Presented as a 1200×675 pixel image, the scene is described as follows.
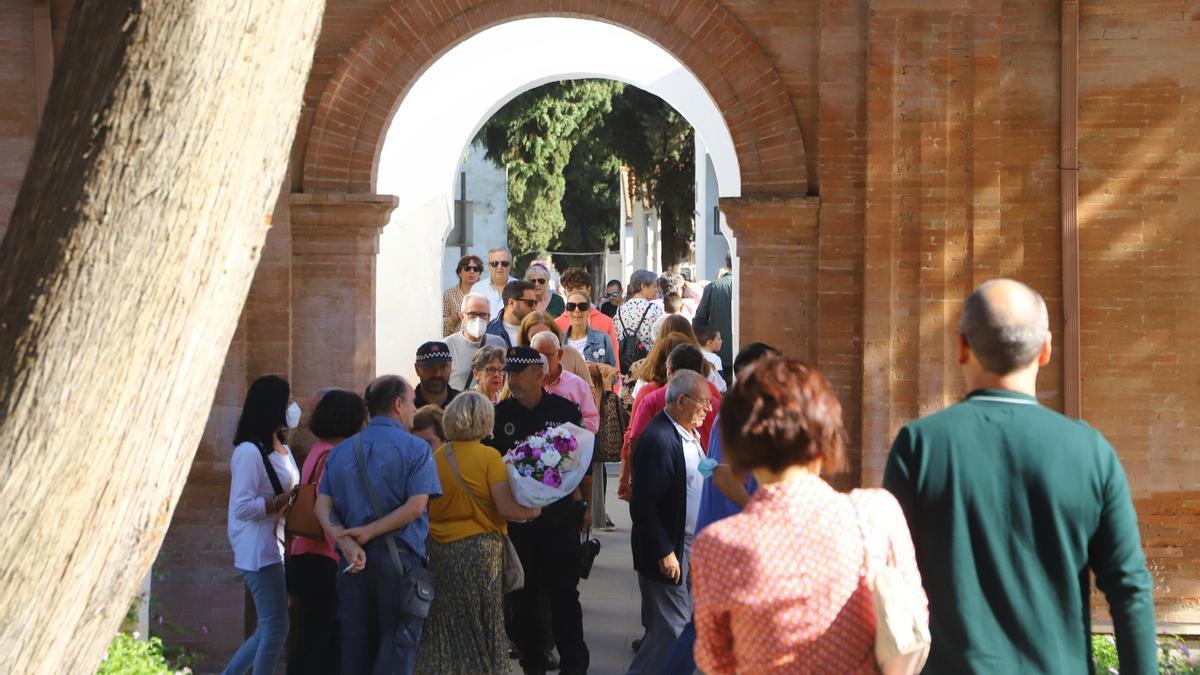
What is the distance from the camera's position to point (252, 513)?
7855 mm

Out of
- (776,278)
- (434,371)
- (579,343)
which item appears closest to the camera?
(434,371)

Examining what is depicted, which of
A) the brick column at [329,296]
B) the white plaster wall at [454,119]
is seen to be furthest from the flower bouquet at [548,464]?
the white plaster wall at [454,119]

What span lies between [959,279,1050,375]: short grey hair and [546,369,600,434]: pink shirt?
564 cm

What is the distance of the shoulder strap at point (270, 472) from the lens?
788 centimetres

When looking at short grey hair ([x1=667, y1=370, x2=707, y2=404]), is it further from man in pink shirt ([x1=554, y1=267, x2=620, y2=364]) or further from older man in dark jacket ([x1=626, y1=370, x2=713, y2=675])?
man in pink shirt ([x1=554, y1=267, x2=620, y2=364])

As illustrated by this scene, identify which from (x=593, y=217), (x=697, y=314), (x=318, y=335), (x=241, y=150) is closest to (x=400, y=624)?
(x=318, y=335)

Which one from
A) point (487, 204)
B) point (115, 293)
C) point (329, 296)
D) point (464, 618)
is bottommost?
point (464, 618)

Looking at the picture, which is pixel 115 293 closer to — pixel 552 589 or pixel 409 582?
pixel 409 582

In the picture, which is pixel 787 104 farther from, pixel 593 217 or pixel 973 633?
pixel 593 217

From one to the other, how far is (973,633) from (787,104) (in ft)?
22.8

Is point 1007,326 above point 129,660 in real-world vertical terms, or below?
above

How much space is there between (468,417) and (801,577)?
4.00 meters

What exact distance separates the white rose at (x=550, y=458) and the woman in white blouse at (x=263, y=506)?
1.28 meters

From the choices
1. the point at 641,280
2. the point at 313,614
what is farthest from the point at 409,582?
the point at 641,280
